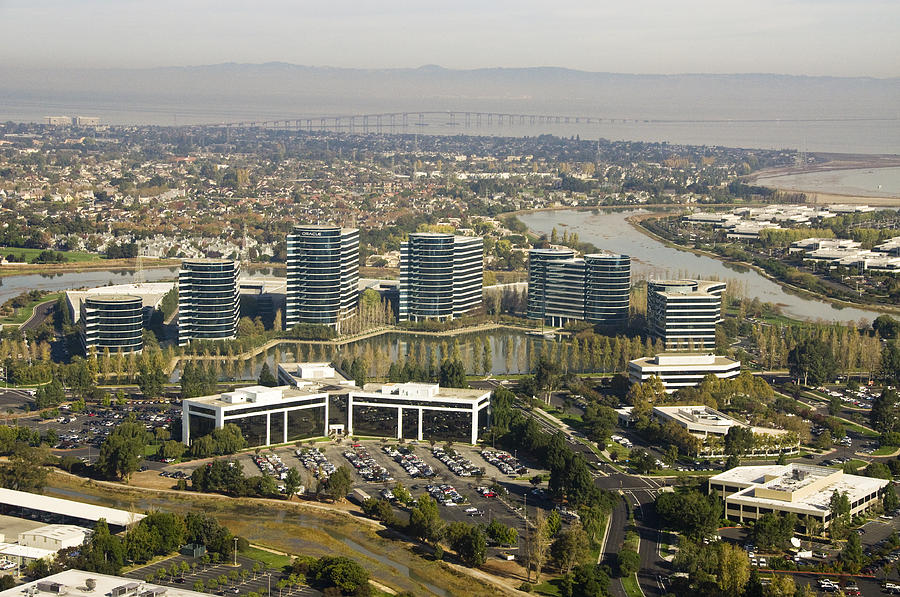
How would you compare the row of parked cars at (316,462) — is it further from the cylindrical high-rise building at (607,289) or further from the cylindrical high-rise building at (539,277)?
the cylindrical high-rise building at (539,277)

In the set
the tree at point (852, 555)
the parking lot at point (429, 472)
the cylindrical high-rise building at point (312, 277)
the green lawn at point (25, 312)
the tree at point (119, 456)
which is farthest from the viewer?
the green lawn at point (25, 312)

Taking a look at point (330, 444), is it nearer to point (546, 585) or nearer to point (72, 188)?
point (546, 585)

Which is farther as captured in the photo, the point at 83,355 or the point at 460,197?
the point at 460,197

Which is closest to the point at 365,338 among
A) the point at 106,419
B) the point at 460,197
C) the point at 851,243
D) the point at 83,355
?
the point at 83,355

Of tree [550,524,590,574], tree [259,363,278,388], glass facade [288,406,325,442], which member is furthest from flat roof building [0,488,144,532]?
tree [259,363,278,388]

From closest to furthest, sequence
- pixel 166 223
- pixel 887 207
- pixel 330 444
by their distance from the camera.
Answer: pixel 330 444, pixel 166 223, pixel 887 207

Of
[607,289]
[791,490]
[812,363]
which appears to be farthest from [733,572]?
[607,289]

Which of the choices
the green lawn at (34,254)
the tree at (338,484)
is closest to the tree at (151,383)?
the tree at (338,484)
